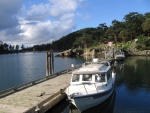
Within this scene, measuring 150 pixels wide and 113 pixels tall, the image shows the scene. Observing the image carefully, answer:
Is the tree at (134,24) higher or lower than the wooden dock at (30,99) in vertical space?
higher

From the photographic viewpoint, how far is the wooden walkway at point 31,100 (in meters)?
18.9

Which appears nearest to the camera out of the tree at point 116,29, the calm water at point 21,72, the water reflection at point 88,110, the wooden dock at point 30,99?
the wooden dock at point 30,99

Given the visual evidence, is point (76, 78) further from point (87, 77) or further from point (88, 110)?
point (88, 110)

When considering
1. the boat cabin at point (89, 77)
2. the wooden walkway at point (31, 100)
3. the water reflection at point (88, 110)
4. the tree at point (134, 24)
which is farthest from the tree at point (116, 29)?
the boat cabin at point (89, 77)

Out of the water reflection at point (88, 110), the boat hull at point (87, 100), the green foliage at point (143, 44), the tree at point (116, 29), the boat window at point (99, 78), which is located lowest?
the water reflection at point (88, 110)

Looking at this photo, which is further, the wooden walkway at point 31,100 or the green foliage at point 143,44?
the green foliage at point 143,44

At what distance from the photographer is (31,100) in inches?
856

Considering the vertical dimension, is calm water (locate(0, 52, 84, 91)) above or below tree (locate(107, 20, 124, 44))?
below

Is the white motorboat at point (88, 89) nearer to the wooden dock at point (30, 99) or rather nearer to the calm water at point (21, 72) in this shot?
the wooden dock at point (30, 99)

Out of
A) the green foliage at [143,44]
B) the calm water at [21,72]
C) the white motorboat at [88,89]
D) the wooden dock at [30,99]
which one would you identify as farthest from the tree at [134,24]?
the white motorboat at [88,89]

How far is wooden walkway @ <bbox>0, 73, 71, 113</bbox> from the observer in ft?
62.1

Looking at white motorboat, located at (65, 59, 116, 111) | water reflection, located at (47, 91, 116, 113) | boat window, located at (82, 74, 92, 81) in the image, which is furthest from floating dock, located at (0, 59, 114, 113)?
boat window, located at (82, 74, 92, 81)

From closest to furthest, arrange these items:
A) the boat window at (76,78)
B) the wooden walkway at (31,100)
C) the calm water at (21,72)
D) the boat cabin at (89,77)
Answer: the wooden walkway at (31,100)
the boat cabin at (89,77)
the boat window at (76,78)
the calm water at (21,72)

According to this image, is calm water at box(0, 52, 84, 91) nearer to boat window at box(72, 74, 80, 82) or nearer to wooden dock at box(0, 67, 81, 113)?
wooden dock at box(0, 67, 81, 113)
